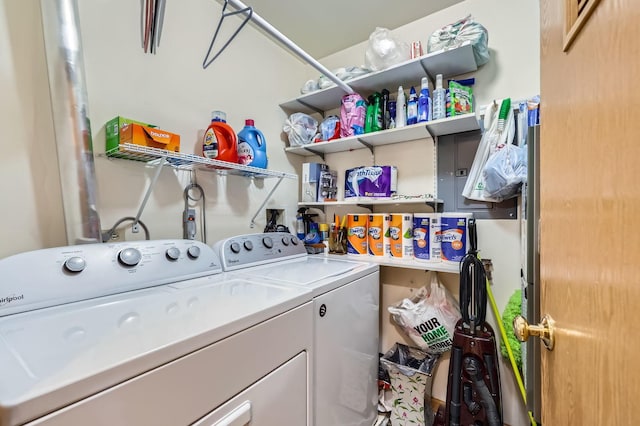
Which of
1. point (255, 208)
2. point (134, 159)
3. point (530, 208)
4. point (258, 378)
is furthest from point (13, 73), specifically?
point (530, 208)

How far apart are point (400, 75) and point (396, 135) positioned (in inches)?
16.0

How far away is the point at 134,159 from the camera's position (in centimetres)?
139

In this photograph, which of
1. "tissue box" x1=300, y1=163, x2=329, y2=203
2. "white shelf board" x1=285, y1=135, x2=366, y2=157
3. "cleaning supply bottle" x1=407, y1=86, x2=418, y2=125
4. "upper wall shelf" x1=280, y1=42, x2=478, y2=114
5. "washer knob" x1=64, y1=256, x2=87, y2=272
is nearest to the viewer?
"washer knob" x1=64, y1=256, x2=87, y2=272

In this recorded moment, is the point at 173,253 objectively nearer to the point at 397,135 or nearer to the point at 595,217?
the point at 595,217

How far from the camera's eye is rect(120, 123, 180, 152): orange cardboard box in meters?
1.18

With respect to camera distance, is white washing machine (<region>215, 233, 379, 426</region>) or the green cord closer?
white washing machine (<region>215, 233, 379, 426</region>)

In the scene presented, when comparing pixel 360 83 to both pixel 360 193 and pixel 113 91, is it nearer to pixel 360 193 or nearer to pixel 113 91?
pixel 360 193

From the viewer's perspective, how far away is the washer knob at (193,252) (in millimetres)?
1265

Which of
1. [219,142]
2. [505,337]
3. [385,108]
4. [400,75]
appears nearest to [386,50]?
[400,75]

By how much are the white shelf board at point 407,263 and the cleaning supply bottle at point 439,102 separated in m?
0.90

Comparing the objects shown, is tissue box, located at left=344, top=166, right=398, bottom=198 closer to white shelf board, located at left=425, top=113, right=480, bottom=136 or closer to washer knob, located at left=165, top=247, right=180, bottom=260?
A: white shelf board, located at left=425, top=113, right=480, bottom=136

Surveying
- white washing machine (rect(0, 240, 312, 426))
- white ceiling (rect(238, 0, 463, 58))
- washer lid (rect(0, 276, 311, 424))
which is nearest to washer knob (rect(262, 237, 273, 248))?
white washing machine (rect(0, 240, 312, 426))

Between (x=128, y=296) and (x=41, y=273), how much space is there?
9.9 inches

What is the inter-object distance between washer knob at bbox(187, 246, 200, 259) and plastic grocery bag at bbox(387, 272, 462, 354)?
4.18 ft
